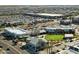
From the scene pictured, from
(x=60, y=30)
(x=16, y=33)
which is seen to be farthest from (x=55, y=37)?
(x=16, y=33)

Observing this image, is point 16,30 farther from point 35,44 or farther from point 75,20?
point 75,20

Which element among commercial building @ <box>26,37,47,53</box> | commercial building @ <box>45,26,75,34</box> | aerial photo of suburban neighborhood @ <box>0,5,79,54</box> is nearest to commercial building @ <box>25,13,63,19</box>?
aerial photo of suburban neighborhood @ <box>0,5,79,54</box>

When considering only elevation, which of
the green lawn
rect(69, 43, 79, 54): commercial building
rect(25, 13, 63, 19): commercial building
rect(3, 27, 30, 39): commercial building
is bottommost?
rect(69, 43, 79, 54): commercial building

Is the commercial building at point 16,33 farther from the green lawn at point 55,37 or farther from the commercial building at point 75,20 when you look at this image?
the commercial building at point 75,20

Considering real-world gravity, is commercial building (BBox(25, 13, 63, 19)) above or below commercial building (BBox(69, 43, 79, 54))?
above

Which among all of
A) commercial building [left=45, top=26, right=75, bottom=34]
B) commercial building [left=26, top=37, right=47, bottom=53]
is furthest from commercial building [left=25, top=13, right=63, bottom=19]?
commercial building [left=26, top=37, right=47, bottom=53]

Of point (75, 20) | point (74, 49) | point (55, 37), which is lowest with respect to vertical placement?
point (74, 49)

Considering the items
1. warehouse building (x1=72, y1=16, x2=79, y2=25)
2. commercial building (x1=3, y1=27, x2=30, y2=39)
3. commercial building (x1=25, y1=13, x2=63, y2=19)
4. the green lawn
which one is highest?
commercial building (x1=25, y1=13, x2=63, y2=19)

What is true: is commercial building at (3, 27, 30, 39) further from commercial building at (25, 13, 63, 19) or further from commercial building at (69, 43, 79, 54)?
commercial building at (69, 43, 79, 54)

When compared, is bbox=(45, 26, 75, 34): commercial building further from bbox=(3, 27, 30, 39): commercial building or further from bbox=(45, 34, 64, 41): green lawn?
bbox=(3, 27, 30, 39): commercial building
